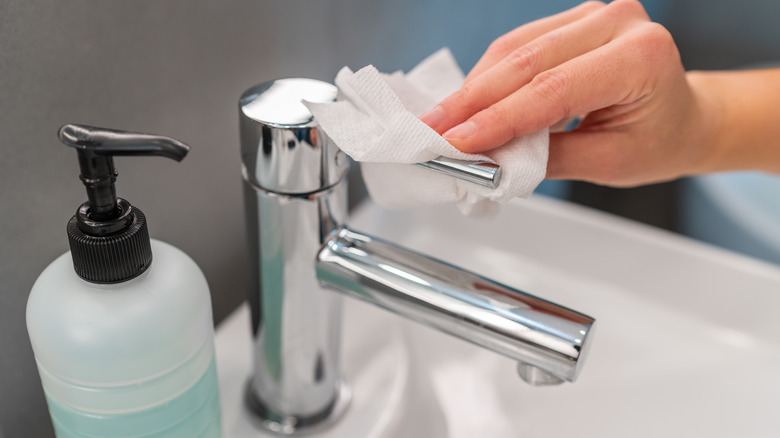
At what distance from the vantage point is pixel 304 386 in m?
0.39

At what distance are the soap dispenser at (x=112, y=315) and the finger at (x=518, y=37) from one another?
20 cm

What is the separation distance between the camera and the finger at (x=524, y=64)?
0.33m

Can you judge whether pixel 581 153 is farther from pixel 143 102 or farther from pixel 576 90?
pixel 143 102

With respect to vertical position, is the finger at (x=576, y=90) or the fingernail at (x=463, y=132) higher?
the finger at (x=576, y=90)

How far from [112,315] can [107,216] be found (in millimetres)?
40

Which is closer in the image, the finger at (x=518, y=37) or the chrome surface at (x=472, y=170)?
the chrome surface at (x=472, y=170)

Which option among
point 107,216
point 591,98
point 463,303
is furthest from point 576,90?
point 107,216

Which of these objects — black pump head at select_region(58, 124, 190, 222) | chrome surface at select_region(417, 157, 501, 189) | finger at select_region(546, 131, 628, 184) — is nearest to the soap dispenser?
black pump head at select_region(58, 124, 190, 222)

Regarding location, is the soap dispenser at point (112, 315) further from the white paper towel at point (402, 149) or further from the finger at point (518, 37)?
the finger at point (518, 37)

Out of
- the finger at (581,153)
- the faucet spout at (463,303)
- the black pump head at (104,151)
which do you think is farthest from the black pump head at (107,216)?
the finger at (581,153)

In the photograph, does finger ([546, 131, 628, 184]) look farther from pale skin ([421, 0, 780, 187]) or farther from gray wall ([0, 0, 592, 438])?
gray wall ([0, 0, 592, 438])

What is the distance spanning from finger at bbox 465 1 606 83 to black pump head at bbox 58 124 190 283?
19 cm

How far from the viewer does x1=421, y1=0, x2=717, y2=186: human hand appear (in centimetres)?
30

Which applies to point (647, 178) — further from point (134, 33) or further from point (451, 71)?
point (134, 33)
